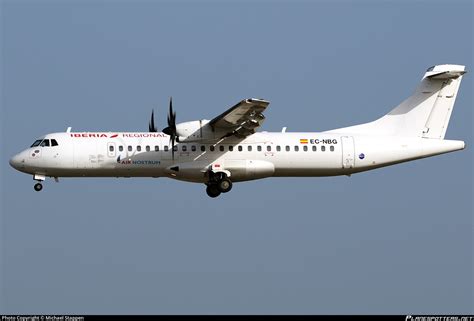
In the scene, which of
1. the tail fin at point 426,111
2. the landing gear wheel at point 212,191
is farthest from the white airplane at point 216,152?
the tail fin at point 426,111

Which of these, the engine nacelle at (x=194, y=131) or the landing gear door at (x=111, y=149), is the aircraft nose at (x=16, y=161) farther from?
the engine nacelle at (x=194, y=131)

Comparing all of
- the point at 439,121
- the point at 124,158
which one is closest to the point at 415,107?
the point at 439,121

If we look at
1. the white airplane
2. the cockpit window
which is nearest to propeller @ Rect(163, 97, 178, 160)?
the white airplane

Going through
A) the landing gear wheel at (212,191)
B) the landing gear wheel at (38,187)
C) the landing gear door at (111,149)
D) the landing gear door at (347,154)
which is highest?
the landing gear door at (111,149)

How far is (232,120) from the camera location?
3653 centimetres

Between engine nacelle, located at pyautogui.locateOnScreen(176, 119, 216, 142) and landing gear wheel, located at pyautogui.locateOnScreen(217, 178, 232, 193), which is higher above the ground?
engine nacelle, located at pyautogui.locateOnScreen(176, 119, 216, 142)

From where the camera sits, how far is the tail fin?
39.9 m

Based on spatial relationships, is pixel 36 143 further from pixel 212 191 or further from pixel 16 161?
pixel 212 191

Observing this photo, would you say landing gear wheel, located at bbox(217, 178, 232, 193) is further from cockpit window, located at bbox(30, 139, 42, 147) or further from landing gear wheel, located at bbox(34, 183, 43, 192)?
cockpit window, located at bbox(30, 139, 42, 147)

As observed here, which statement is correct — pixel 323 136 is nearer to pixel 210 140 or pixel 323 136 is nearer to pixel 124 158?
pixel 210 140

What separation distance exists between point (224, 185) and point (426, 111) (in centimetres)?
926

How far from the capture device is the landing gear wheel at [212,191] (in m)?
38.0

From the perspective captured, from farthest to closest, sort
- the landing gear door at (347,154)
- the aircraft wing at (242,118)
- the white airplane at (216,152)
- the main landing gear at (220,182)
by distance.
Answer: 1. the landing gear door at (347,154)
2. the main landing gear at (220,182)
3. the white airplane at (216,152)
4. the aircraft wing at (242,118)

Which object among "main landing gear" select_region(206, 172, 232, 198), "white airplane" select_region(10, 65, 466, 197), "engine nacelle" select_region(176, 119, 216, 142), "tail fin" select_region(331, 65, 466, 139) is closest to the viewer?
"engine nacelle" select_region(176, 119, 216, 142)
